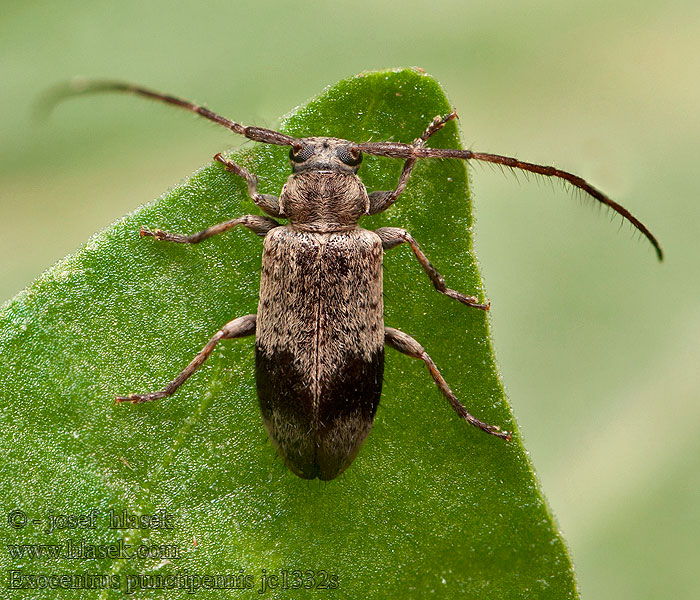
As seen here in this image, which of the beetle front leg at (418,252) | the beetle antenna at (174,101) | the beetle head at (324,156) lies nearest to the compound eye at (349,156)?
the beetle head at (324,156)

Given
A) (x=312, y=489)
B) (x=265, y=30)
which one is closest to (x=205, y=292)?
(x=312, y=489)

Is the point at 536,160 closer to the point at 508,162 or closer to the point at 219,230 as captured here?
the point at 508,162

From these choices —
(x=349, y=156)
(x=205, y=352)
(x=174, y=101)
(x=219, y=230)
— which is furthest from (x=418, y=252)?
(x=174, y=101)

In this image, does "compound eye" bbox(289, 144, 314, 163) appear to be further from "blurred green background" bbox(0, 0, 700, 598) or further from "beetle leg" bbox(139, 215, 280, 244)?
"blurred green background" bbox(0, 0, 700, 598)

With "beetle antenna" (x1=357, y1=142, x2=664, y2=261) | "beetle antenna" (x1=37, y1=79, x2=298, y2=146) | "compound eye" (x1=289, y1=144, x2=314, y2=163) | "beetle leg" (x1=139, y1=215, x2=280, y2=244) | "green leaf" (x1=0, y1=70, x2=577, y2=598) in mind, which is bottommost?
"green leaf" (x1=0, y1=70, x2=577, y2=598)

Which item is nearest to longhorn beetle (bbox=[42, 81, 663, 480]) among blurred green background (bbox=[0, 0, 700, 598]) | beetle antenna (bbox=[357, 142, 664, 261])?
beetle antenna (bbox=[357, 142, 664, 261])

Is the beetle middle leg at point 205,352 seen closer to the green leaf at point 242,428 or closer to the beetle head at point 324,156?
the green leaf at point 242,428

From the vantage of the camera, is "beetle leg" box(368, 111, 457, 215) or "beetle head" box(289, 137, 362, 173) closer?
"beetle leg" box(368, 111, 457, 215)
